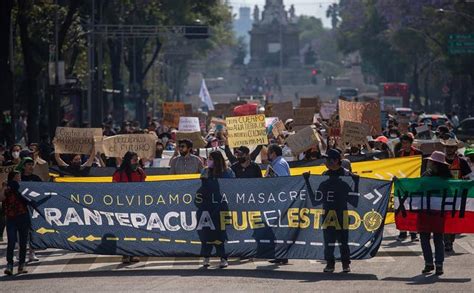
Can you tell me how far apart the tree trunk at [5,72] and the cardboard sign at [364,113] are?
9065 millimetres

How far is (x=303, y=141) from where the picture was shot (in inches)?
854

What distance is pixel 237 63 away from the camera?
591 ft

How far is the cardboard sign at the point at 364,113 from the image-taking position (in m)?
26.8

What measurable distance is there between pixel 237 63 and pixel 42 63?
14005 centimetres

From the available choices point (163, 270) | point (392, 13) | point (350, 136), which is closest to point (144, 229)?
point (163, 270)

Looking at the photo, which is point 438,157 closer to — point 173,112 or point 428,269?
point 428,269

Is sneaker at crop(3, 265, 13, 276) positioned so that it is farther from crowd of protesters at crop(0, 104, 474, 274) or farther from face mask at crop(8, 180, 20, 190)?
face mask at crop(8, 180, 20, 190)

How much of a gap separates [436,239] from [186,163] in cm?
462

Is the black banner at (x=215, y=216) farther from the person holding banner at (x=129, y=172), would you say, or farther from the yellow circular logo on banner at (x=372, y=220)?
the person holding banner at (x=129, y=172)

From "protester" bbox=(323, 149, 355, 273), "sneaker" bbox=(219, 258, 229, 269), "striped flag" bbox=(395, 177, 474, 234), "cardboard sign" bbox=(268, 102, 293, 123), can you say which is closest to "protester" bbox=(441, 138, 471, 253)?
"striped flag" bbox=(395, 177, 474, 234)

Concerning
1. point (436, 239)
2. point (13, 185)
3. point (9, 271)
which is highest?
point (13, 185)

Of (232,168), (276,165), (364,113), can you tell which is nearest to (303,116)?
(364,113)

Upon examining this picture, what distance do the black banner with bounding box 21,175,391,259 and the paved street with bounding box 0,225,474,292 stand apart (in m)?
0.29

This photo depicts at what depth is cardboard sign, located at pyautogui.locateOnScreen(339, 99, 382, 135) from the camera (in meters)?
26.8
